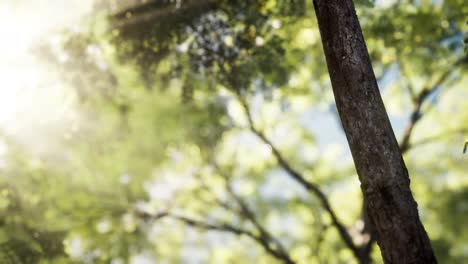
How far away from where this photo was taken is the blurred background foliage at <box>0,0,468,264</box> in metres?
8.20

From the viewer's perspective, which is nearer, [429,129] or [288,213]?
[429,129]

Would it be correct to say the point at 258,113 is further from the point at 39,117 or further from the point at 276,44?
the point at 39,117

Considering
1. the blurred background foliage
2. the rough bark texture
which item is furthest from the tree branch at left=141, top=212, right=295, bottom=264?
the rough bark texture

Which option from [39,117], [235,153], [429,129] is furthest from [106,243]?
[429,129]

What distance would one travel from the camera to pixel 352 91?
3.86 m

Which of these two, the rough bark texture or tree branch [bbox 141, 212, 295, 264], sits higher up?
tree branch [bbox 141, 212, 295, 264]

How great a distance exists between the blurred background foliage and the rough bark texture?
2.16 m

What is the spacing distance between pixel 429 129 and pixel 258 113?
28.3ft

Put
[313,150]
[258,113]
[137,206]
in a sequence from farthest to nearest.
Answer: [313,150] < [258,113] < [137,206]

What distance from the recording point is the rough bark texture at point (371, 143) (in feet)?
11.6

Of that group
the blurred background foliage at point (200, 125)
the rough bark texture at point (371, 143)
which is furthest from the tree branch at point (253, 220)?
the rough bark texture at point (371, 143)

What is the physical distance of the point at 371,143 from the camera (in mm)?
3703

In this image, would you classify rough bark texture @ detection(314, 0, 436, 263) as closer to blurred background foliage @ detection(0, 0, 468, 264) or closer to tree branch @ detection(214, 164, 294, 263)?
blurred background foliage @ detection(0, 0, 468, 264)

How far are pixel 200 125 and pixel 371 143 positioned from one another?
941cm
